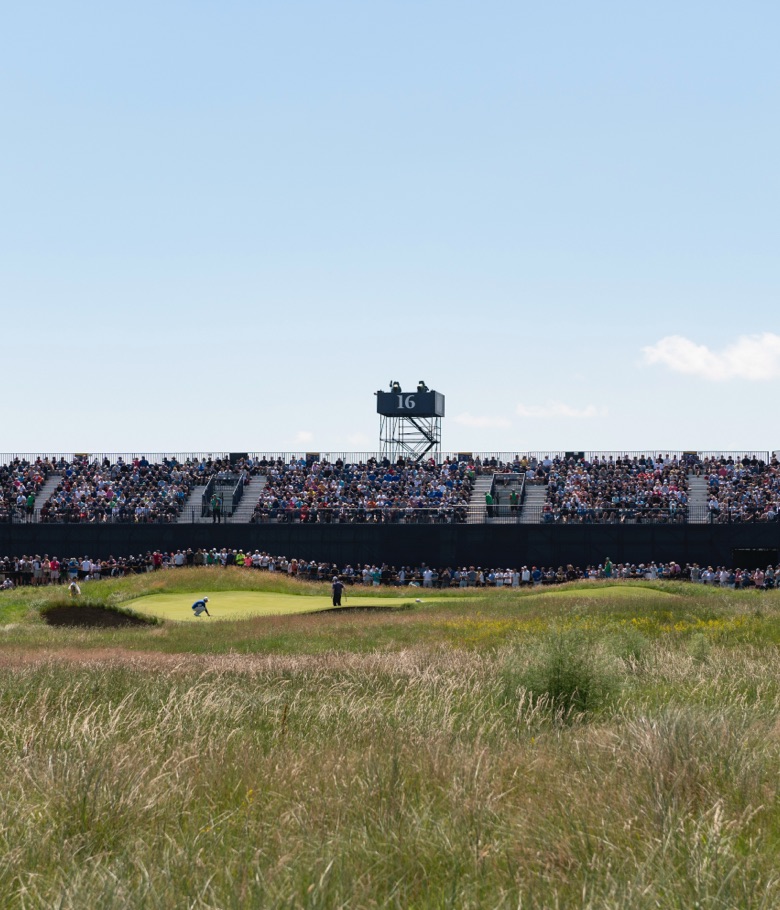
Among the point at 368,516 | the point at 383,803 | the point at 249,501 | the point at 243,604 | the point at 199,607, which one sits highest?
the point at 249,501

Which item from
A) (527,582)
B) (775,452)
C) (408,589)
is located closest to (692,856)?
(408,589)

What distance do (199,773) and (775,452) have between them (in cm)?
4952

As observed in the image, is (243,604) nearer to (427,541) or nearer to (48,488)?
(427,541)

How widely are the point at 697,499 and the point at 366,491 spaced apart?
53.3ft

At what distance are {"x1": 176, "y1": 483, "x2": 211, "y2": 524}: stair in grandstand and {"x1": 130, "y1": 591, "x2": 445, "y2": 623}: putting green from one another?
11824 mm

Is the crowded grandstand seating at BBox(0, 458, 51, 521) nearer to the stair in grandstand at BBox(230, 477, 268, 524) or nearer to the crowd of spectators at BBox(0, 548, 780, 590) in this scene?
the crowd of spectators at BBox(0, 548, 780, 590)

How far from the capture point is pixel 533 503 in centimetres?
5400

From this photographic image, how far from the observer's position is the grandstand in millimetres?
50625

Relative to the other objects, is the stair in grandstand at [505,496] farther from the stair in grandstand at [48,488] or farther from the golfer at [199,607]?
the stair in grandstand at [48,488]

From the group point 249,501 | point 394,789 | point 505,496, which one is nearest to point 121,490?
point 249,501

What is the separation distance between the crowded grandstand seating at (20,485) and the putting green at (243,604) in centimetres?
1616

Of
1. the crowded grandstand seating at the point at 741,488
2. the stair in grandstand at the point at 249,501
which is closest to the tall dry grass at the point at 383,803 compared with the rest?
the crowded grandstand seating at the point at 741,488

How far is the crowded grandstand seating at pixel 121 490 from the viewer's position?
182 feet

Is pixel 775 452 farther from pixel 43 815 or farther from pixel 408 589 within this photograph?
pixel 43 815
